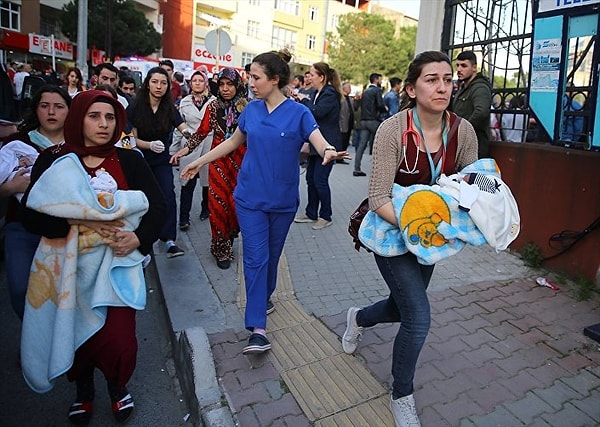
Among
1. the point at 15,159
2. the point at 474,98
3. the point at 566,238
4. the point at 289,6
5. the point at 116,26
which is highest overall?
the point at 289,6

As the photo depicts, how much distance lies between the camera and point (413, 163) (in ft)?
8.58

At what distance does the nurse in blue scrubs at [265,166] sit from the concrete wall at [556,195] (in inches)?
110


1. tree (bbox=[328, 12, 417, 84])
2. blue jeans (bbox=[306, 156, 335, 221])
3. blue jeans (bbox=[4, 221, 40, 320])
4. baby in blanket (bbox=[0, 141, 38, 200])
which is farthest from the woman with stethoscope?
tree (bbox=[328, 12, 417, 84])

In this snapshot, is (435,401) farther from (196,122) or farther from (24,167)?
(196,122)

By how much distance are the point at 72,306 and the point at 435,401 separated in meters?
2.07

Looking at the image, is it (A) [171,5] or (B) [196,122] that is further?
(A) [171,5]

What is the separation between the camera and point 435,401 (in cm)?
294

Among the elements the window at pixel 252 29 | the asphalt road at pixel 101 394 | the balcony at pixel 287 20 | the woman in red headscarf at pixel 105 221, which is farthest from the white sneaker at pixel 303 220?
the balcony at pixel 287 20

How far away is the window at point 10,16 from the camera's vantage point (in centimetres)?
2683

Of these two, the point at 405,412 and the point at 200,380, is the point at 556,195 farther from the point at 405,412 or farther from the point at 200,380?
the point at 200,380

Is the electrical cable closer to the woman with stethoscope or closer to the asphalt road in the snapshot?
the woman with stethoscope

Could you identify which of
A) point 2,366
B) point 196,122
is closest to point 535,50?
point 196,122

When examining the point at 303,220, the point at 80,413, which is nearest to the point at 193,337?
the point at 80,413

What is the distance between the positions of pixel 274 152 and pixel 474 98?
3.10 meters
